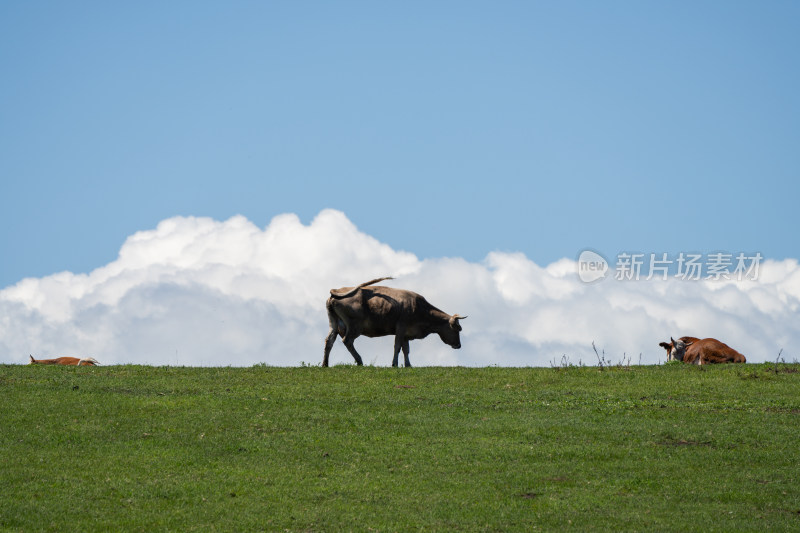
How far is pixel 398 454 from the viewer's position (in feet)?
56.0

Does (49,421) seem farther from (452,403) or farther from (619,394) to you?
(619,394)

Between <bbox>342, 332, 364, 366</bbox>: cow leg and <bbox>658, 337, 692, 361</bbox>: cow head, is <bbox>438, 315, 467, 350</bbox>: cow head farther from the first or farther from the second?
<bbox>658, 337, 692, 361</bbox>: cow head

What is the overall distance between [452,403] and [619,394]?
13.9 ft

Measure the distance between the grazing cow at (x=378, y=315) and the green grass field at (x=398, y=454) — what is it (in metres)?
5.94

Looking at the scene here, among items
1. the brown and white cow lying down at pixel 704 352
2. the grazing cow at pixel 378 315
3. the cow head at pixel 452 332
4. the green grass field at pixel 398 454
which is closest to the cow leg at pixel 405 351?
the grazing cow at pixel 378 315

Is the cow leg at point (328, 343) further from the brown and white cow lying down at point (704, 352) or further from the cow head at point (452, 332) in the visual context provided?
the brown and white cow lying down at point (704, 352)

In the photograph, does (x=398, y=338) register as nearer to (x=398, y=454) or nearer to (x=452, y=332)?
(x=452, y=332)

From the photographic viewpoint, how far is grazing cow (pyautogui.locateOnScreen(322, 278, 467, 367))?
30766 mm

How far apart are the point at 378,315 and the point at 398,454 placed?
14326 mm

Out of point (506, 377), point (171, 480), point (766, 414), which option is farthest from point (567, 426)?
point (171, 480)

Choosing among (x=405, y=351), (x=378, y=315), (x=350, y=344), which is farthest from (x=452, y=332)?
(x=350, y=344)

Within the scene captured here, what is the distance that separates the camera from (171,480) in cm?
1563

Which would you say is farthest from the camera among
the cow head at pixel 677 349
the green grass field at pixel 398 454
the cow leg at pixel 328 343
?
the cow head at pixel 677 349

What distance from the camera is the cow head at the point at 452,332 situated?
3328 centimetres
